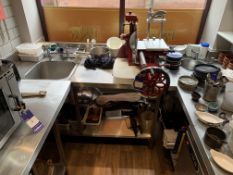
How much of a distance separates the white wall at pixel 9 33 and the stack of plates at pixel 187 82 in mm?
1534

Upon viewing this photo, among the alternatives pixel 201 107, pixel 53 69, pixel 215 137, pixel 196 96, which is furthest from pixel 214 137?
pixel 53 69

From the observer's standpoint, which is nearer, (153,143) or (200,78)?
(200,78)

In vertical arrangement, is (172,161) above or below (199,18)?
below

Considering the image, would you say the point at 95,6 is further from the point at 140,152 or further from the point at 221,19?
the point at 140,152

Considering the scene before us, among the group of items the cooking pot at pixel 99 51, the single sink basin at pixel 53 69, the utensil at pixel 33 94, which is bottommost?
the single sink basin at pixel 53 69

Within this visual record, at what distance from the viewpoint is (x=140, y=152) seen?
73.9 inches

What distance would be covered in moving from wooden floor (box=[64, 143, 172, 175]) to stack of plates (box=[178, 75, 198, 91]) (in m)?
0.81

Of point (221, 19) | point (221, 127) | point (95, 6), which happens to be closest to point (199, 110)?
point (221, 127)

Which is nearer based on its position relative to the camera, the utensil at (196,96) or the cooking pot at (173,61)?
the utensil at (196,96)

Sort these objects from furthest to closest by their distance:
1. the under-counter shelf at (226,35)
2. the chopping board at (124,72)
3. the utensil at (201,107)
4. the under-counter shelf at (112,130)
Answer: the under-counter shelf at (112,130) < the under-counter shelf at (226,35) < the chopping board at (124,72) < the utensil at (201,107)

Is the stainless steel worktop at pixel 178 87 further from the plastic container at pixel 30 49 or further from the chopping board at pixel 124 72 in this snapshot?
the plastic container at pixel 30 49

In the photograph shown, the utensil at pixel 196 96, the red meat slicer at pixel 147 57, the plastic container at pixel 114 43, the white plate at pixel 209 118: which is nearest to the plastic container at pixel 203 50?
the red meat slicer at pixel 147 57

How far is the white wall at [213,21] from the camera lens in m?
1.73

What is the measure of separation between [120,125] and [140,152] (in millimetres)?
333
